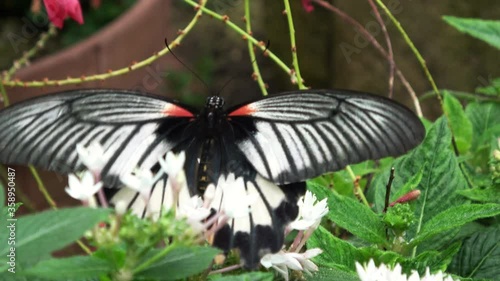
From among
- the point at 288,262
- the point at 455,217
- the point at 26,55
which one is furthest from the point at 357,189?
the point at 26,55

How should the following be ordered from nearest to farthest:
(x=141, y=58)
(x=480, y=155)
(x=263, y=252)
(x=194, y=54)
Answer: (x=263, y=252) → (x=480, y=155) → (x=141, y=58) → (x=194, y=54)

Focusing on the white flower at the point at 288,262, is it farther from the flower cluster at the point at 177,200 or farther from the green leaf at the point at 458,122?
the green leaf at the point at 458,122

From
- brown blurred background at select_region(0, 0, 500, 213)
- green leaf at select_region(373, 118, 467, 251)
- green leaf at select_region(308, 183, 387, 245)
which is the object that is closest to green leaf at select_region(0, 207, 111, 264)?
green leaf at select_region(308, 183, 387, 245)

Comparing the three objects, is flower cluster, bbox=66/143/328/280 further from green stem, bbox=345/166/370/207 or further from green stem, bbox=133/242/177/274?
green stem, bbox=345/166/370/207

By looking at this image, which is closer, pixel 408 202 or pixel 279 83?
pixel 408 202

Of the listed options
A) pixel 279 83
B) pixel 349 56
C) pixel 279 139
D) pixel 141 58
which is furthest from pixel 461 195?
pixel 279 83

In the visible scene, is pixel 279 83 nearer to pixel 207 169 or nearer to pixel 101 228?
pixel 207 169

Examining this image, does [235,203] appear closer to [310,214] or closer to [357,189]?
[310,214]
